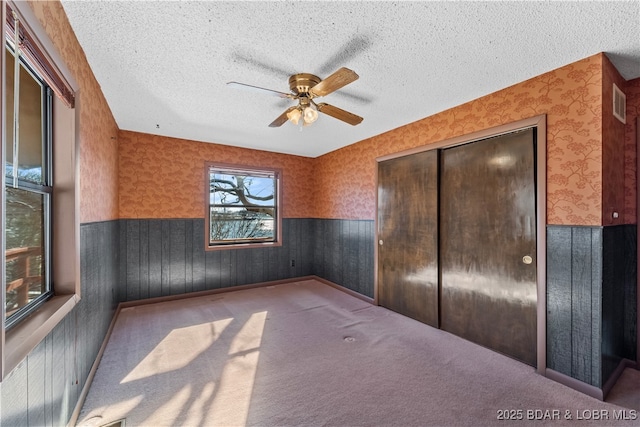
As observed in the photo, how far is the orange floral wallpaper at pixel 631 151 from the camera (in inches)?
90.0

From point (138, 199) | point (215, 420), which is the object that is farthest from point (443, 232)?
point (138, 199)

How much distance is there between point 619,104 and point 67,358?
416 cm

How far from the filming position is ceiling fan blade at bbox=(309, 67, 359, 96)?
1.81 meters

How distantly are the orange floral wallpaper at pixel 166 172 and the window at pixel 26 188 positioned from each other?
250 centimetres

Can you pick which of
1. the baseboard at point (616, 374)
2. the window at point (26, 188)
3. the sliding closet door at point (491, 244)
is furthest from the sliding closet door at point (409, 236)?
the window at point (26, 188)

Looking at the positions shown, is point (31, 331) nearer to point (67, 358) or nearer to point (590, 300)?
point (67, 358)

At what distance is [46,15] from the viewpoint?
4.38 feet

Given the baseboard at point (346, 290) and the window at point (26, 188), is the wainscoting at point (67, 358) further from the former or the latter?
the baseboard at point (346, 290)

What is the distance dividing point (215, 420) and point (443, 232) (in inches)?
103

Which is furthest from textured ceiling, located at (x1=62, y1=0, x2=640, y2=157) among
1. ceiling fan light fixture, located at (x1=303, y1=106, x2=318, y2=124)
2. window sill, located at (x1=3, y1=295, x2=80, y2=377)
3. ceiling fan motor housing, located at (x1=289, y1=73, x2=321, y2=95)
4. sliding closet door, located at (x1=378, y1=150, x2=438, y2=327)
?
window sill, located at (x1=3, y1=295, x2=80, y2=377)

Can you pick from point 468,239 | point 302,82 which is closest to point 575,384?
point 468,239

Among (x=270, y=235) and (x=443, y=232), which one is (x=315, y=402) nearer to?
(x=443, y=232)

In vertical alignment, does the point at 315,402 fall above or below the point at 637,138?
below

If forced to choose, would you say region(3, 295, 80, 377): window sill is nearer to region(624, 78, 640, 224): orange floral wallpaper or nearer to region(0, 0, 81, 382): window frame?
region(0, 0, 81, 382): window frame
